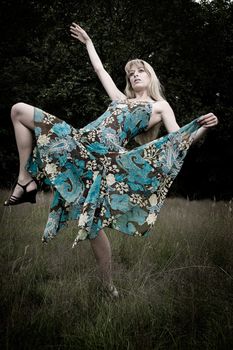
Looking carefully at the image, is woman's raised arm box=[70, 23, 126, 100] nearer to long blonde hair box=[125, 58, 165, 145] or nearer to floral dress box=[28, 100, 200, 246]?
long blonde hair box=[125, 58, 165, 145]

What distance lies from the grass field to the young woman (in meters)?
0.27

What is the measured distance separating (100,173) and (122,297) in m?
0.80

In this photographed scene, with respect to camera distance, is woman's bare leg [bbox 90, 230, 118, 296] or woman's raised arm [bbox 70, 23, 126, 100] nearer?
woman's bare leg [bbox 90, 230, 118, 296]

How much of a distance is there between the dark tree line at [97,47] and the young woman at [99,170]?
690 centimetres

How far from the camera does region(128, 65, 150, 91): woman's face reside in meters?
3.15

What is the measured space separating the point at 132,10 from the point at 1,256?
9.43 metres

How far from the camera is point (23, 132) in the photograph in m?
2.34

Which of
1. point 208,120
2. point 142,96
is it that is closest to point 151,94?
point 142,96

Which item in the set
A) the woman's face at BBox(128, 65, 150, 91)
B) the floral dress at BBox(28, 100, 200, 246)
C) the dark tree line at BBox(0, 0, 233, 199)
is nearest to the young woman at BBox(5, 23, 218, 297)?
the floral dress at BBox(28, 100, 200, 246)

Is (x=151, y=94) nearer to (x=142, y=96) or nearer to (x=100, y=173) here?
(x=142, y=96)

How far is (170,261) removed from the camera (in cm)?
304

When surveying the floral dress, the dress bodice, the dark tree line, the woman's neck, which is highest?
the dark tree line

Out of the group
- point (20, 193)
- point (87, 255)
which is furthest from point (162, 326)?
Answer: point (87, 255)

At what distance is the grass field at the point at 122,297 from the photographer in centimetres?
173
